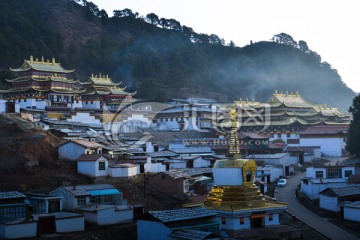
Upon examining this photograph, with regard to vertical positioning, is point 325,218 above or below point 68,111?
below

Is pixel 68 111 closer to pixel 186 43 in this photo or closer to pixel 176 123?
pixel 176 123

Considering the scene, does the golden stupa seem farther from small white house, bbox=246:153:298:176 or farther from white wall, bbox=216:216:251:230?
small white house, bbox=246:153:298:176

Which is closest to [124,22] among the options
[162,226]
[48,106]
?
[48,106]

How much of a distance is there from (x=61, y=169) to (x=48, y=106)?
25297 millimetres

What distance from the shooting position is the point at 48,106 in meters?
62.7

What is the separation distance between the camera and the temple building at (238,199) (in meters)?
28.9

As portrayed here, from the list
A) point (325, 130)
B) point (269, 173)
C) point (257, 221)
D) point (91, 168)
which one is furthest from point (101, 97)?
point (257, 221)

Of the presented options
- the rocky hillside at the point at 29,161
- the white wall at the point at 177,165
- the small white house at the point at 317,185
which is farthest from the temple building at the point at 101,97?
the small white house at the point at 317,185

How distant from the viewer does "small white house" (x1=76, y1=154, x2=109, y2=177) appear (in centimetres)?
3847

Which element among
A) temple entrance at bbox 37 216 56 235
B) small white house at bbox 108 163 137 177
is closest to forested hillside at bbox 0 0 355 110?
small white house at bbox 108 163 137 177

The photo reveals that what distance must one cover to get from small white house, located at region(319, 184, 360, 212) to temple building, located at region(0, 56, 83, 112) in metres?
35.4

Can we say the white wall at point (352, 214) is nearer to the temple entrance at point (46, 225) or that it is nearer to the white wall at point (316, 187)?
the white wall at point (316, 187)

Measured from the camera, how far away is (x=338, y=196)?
120 ft

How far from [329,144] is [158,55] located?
65872mm
